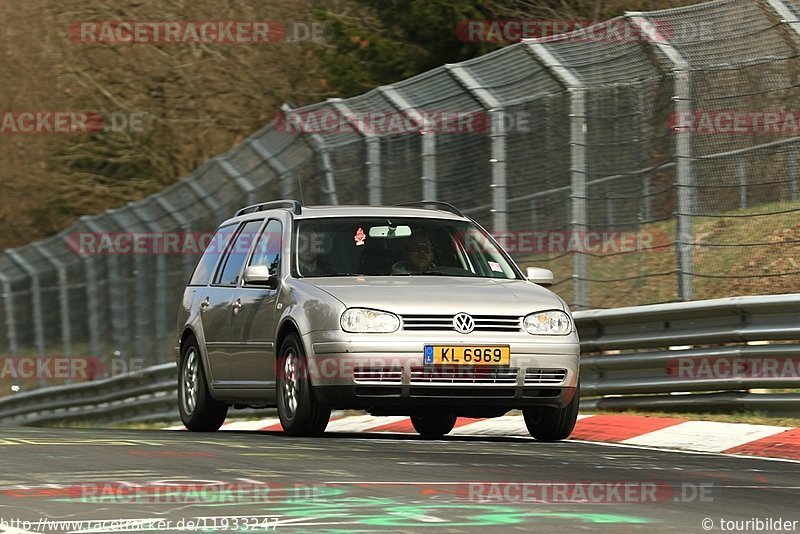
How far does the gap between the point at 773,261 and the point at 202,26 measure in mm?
22912

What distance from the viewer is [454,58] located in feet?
104

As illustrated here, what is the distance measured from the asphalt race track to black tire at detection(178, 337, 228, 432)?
6.99 feet

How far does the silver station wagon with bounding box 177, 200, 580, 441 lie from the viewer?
1121 cm

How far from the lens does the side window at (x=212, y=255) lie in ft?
45.9

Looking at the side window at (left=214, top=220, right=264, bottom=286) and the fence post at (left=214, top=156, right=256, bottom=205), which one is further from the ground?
the fence post at (left=214, top=156, right=256, bottom=205)

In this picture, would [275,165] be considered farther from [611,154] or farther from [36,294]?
[36,294]

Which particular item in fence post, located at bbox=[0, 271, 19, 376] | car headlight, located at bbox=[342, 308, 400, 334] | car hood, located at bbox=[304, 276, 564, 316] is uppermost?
car hood, located at bbox=[304, 276, 564, 316]

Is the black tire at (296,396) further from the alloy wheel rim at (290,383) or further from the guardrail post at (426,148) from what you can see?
the guardrail post at (426,148)

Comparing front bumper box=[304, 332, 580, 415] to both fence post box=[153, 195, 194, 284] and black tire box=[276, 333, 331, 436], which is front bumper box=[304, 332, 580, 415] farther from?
fence post box=[153, 195, 194, 284]

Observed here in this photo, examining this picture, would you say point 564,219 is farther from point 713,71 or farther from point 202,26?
point 202,26

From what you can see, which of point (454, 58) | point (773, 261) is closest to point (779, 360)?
point (773, 261)

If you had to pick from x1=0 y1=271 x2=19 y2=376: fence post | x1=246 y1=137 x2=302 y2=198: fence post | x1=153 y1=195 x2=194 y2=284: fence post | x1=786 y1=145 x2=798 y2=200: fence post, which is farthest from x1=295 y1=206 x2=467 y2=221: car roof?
x1=0 y1=271 x2=19 y2=376: fence post

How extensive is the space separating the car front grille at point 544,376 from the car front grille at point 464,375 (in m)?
0.11

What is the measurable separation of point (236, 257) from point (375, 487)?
5.23 metres
